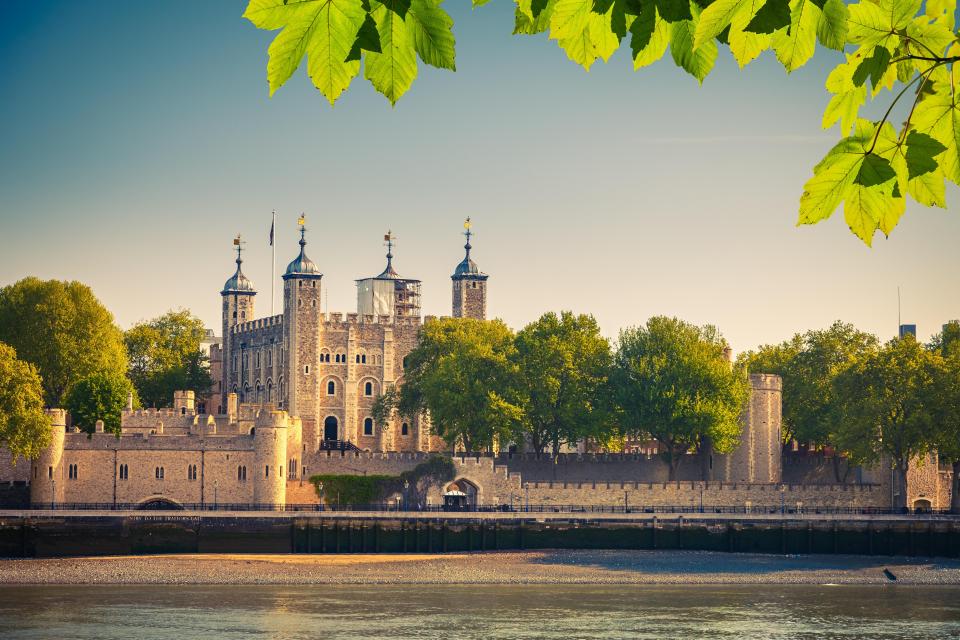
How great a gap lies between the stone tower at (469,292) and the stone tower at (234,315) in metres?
14.7

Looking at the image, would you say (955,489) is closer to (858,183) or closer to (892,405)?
(892,405)

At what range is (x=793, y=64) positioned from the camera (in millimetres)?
5863

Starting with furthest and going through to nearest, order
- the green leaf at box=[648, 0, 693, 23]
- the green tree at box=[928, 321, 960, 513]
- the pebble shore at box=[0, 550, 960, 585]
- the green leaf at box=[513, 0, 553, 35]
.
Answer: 1. the green tree at box=[928, 321, 960, 513]
2. the pebble shore at box=[0, 550, 960, 585]
3. the green leaf at box=[513, 0, 553, 35]
4. the green leaf at box=[648, 0, 693, 23]

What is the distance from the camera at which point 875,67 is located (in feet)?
20.1

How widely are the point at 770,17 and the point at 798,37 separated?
35cm

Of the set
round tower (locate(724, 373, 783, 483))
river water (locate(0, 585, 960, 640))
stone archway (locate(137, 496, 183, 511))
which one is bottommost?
river water (locate(0, 585, 960, 640))

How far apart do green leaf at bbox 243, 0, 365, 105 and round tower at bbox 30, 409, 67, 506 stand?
7117 cm

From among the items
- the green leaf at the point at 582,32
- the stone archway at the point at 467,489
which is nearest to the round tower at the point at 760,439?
the stone archway at the point at 467,489

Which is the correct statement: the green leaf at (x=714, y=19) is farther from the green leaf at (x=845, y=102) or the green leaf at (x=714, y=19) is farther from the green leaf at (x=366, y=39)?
the green leaf at (x=366, y=39)

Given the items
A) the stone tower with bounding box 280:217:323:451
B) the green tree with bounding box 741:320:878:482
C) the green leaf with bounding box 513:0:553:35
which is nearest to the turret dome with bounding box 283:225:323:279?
the stone tower with bounding box 280:217:323:451

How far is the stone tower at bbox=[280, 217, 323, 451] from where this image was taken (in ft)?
320

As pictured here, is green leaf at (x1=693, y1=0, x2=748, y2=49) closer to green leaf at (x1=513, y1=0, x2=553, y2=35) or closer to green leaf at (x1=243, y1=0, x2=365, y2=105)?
green leaf at (x1=513, y1=0, x2=553, y2=35)

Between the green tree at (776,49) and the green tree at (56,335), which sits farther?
the green tree at (56,335)

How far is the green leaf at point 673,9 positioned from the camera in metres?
5.94
